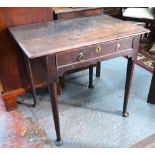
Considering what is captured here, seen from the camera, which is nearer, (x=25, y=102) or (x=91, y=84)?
(x=25, y=102)

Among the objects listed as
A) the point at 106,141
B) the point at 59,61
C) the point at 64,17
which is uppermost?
the point at 64,17

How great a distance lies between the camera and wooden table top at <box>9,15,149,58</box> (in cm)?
99

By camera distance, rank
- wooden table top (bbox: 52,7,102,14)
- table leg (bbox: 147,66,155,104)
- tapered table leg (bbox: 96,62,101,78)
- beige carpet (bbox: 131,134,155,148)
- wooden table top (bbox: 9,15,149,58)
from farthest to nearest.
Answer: tapered table leg (bbox: 96,62,101,78), table leg (bbox: 147,66,155,104), wooden table top (bbox: 52,7,102,14), beige carpet (bbox: 131,134,155,148), wooden table top (bbox: 9,15,149,58)

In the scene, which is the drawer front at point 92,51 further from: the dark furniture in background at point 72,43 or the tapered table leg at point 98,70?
the tapered table leg at point 98,70

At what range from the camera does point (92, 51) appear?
42.3 inches

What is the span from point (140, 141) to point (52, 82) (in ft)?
2.33

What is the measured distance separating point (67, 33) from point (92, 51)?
0.64ft

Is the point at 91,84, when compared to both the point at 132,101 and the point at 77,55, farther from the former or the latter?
the point at 77,55

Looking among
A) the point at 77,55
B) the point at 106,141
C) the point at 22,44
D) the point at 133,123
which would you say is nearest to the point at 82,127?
the point at 106,141

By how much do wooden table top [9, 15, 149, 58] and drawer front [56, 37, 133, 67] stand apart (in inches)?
1.4

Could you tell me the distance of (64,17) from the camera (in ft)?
4.79

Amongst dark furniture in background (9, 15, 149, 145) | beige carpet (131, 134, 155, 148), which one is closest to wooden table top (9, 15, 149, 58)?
dark furniture in background (9, 15, 149, 145)

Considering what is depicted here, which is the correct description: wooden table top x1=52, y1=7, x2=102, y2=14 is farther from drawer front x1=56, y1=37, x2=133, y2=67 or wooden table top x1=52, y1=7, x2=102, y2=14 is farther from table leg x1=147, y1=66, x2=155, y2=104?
table leg x1=147, y1=66, x2=155, y2=104

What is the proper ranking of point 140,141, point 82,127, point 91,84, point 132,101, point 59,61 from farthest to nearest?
point 91,84 → point 132,101 → point 82,127 → point 140,141 → point 59,61
